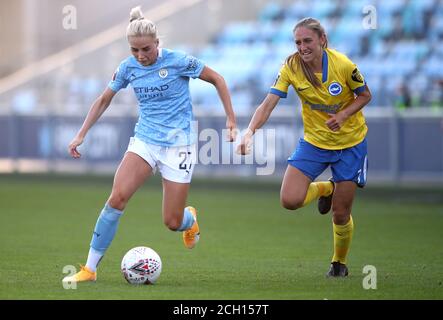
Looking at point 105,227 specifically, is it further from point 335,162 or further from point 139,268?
point 335,162

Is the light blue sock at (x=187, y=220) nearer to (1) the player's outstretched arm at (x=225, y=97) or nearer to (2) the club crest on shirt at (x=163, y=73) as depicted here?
(1) the player's outstretched arm at (x=225, y=97)

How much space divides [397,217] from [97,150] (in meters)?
9.70

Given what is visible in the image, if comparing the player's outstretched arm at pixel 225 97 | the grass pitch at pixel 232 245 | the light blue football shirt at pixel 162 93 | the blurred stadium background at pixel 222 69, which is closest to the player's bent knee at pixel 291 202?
the grass pitch at pixel 232 245

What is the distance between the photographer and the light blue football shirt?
8.90m

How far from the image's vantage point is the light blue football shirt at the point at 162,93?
8900 mm

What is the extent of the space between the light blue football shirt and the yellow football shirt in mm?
821

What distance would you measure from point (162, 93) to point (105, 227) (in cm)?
122

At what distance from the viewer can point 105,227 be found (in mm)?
8703

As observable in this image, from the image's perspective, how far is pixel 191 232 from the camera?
32.0 ft

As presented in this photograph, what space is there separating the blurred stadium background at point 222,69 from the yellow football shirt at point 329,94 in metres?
8.39

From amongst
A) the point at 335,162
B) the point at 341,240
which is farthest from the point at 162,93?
the point at 341,240

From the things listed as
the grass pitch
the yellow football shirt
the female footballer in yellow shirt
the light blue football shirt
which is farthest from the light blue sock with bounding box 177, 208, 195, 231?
the yellow football shirt

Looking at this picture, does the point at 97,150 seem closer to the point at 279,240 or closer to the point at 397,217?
the point at 397,217

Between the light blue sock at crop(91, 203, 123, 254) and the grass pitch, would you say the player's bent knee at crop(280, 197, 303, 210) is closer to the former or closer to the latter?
the grass pitch
